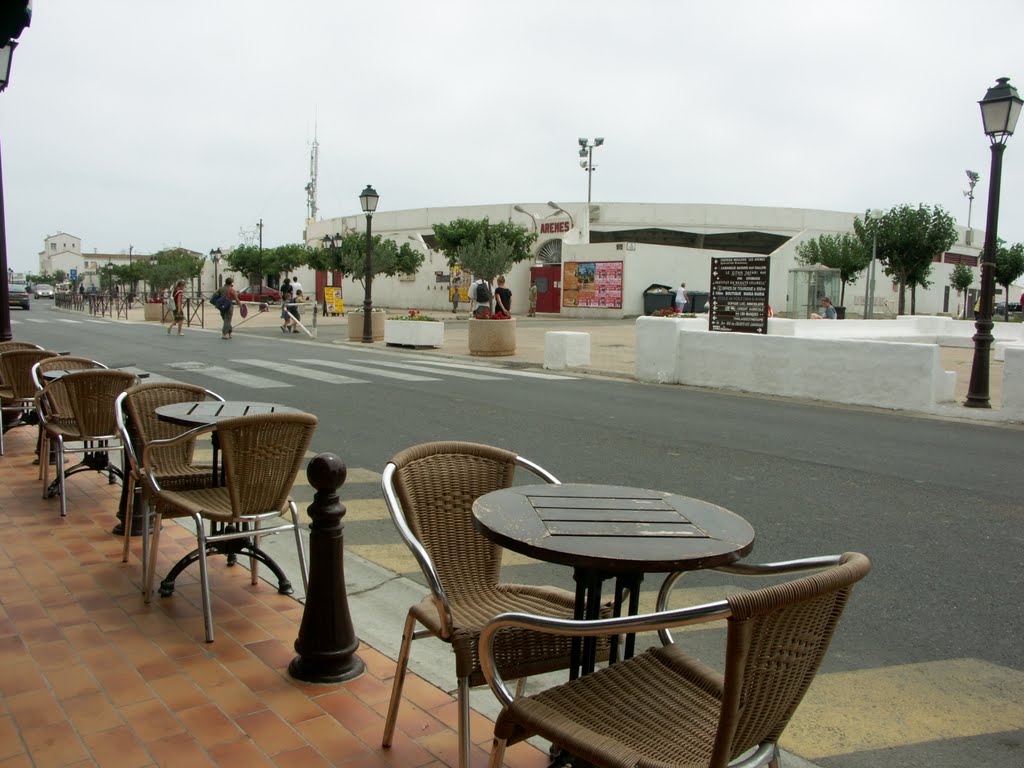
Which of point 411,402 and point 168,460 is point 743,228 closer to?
point 411,402

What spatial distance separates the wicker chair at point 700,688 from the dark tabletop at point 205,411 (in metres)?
2.28

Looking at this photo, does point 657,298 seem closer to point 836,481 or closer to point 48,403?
point 836,481

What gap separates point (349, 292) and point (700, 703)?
61472mm

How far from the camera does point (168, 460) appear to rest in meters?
5.13

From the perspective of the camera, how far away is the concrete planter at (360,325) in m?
25.7

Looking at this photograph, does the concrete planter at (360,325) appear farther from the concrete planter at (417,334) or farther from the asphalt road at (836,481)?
the asphalt road at (836,481)

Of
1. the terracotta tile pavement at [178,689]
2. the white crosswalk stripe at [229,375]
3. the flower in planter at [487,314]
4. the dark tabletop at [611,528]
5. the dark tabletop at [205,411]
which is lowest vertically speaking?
the terracotta tile pavement at [178,689]

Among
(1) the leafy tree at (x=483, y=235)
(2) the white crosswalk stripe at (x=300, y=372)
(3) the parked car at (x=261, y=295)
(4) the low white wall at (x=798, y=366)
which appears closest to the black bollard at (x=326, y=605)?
(2) the white crosswalk stripe at (x=300, y=372)

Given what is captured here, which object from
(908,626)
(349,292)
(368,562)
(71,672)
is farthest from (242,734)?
(349,292)

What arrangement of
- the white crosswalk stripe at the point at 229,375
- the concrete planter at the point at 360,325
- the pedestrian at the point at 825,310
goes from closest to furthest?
the white crosswalk stripe at the point at 229,375 → the concrete planter at the point at 360,325 → the pedestrian at the point at 825,310

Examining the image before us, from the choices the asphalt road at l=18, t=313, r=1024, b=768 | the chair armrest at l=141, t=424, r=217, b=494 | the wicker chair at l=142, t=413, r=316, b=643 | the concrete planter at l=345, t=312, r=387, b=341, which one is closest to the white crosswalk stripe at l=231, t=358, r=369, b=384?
the asphalt road at l=18, t=313, r=1024, b=768

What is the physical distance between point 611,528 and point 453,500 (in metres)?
0.79

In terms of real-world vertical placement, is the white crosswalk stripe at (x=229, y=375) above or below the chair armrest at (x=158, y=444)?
below

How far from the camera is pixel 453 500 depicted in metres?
3.32
